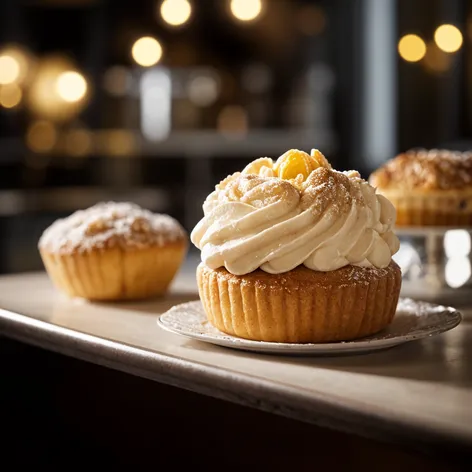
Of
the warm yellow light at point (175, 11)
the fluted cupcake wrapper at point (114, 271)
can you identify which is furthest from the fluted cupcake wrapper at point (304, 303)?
the warm yellow light at point (175, 11)

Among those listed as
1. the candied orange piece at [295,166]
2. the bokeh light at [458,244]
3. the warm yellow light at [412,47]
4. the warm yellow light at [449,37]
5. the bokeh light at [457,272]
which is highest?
the warm yellow light at [412,47]

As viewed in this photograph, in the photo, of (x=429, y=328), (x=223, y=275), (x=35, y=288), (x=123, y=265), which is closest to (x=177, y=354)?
(x=223, y=275)

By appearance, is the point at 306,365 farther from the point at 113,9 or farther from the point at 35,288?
the point at 113,9

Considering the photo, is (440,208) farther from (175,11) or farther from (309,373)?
(175,11)

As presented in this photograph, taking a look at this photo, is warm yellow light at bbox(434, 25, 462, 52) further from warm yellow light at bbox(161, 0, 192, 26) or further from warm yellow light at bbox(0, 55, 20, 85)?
warm yellow light at bbox(0, 55, 20, 85)

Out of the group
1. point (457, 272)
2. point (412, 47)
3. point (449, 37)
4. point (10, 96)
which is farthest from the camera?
point (10, 96)

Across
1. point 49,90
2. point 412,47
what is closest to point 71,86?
point 49,90

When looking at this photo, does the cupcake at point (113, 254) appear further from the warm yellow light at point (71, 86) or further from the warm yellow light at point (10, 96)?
the warm yellow light at point (10, 96)
